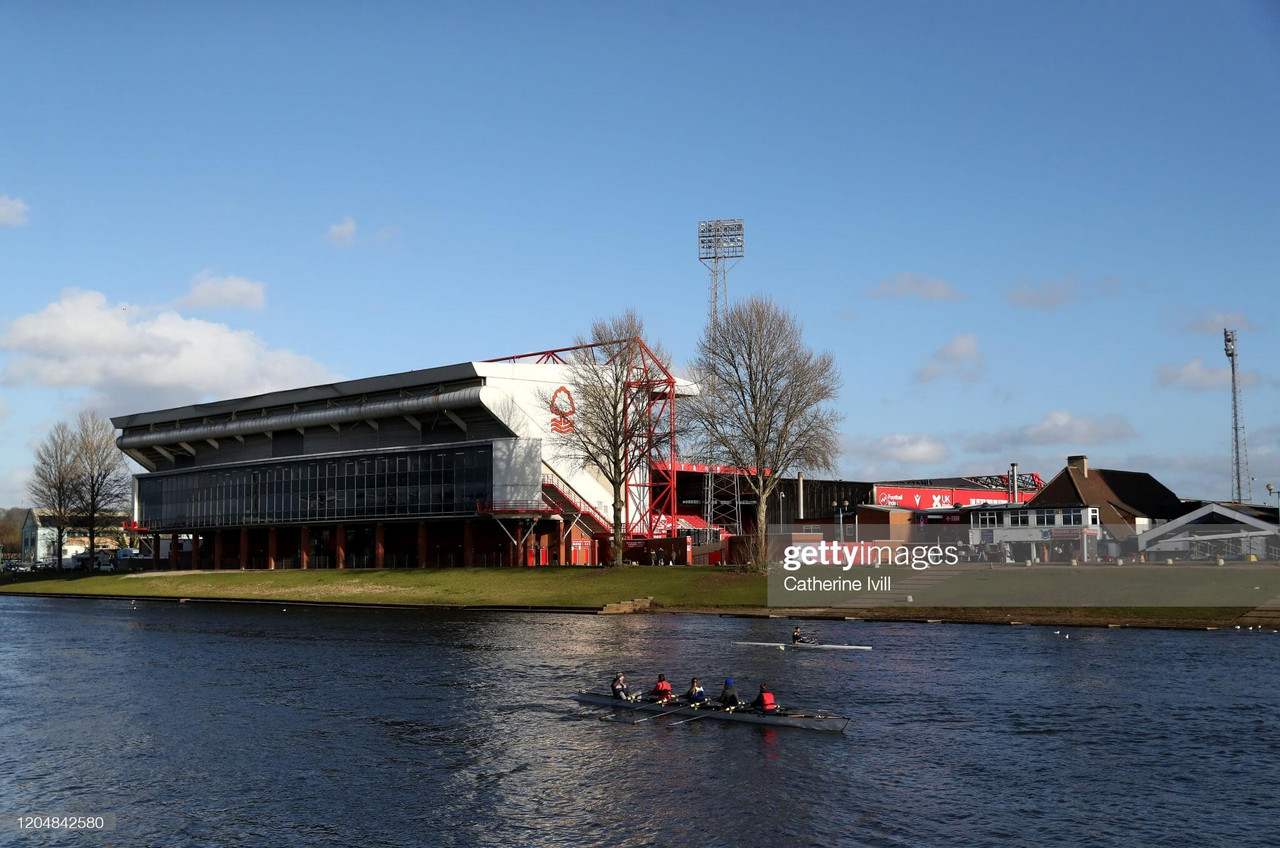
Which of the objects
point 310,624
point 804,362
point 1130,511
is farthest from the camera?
point 1130,511

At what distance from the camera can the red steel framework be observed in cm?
10381

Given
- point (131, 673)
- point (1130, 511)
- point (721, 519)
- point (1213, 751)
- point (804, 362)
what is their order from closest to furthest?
point (1213, 751), point (131, 673), point (804, 362), point (1130, 511), point (721, 519)

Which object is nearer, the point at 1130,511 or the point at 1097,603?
the point at 1097,603

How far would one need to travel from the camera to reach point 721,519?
130m

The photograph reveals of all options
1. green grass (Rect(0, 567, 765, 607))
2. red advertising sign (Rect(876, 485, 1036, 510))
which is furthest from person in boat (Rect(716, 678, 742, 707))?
red advertising sign (Rect(876, 485, 1036, 510))

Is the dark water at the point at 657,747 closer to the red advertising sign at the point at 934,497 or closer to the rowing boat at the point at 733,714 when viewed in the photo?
the rowing boat at the point at 733,714

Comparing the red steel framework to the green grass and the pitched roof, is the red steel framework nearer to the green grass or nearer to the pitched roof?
the green grass

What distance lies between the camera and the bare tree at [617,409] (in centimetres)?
10075

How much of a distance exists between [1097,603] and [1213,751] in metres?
36.5

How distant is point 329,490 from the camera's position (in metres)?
121

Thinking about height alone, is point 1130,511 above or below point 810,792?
above

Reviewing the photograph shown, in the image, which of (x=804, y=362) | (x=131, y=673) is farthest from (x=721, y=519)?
(x=131, y=673)

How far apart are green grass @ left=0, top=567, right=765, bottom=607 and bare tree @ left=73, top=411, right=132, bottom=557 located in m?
33.3

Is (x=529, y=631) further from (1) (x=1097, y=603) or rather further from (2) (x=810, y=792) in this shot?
(2) (x=810, y=792)
